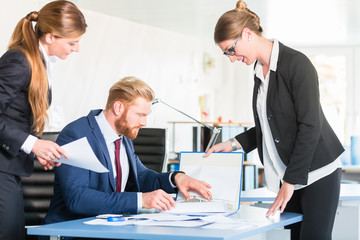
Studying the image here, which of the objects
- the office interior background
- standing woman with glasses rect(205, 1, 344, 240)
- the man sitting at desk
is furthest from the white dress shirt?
the office interior background

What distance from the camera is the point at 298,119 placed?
2.08 m

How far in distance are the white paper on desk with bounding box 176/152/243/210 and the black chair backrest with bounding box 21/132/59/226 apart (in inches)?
35.3

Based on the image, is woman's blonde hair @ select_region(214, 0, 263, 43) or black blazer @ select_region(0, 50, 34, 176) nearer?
black blazer @ select_region(0, 50, 34, 176)

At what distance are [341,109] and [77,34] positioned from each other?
767 centimetres

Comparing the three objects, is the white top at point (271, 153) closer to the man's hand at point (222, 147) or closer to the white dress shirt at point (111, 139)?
the man's hand at point (222, 147)

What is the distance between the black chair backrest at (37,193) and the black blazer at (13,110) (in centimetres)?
78

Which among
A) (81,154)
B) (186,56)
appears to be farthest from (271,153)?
(186,56)

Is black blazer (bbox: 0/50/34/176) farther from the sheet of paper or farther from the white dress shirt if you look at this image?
the sheet of paper

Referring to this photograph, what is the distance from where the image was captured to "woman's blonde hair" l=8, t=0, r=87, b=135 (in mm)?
2002

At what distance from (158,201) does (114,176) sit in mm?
299

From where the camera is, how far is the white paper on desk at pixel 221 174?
2.17m

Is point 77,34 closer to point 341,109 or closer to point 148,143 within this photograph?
point 148,143

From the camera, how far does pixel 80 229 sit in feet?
5.65

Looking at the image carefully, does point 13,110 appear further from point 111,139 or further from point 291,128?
point 291,128
